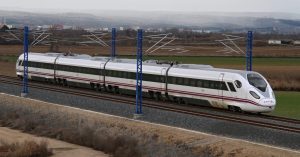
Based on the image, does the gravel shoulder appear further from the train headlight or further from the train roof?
the train roof

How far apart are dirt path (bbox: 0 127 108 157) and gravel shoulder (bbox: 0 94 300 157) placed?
11 centimetres

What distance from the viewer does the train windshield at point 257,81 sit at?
3606 centimetres

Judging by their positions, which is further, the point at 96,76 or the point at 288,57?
the point at 288,57

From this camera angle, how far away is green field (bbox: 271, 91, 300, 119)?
39781mm

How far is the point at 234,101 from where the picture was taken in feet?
120

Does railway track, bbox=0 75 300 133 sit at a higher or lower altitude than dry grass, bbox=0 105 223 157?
higher

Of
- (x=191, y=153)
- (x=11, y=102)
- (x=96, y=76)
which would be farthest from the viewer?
(x=96, y=76)

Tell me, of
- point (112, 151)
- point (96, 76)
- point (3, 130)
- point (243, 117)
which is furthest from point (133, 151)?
point (96, 76)

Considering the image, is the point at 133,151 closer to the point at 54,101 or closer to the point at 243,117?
the point at 243,117

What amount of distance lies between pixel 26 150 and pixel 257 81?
1614 centimetres

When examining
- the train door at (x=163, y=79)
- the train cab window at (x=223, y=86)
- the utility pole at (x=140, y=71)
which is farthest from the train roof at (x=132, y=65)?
the utility pole at (x=140, y=71)

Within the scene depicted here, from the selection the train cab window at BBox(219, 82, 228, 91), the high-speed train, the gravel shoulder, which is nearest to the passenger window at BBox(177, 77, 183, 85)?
the high-speed train

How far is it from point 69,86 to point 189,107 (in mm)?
19579

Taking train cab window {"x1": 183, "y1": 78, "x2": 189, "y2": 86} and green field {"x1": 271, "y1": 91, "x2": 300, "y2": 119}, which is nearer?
green field {"x1": 271, "y1": 91, "x2": 300, "y2": 119}
